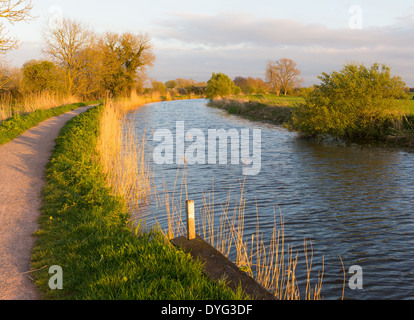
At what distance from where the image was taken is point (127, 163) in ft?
32.7

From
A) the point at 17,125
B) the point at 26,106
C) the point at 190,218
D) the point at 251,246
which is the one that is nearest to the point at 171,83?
the point at 26,106

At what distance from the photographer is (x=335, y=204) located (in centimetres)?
900

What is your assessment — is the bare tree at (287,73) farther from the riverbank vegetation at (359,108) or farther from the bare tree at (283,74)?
the riverbank vegetation at (359,108)

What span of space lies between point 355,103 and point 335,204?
35.0ft

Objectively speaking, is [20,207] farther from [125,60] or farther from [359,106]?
[125,60]

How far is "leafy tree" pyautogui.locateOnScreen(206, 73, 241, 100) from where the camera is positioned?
180 feet

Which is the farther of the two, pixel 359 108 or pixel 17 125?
pixel 359 108

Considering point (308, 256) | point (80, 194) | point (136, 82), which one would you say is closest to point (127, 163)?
point (80, 194)

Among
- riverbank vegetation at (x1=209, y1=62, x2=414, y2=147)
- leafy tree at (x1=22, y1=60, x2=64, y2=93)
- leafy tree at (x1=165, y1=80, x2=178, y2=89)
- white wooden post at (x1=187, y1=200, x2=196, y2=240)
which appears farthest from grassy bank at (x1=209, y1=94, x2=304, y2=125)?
leafy tree at (x1=165, y1=80, x2=178, y2=89)

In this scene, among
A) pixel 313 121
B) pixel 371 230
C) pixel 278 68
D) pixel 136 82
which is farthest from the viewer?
pixel 278 68
